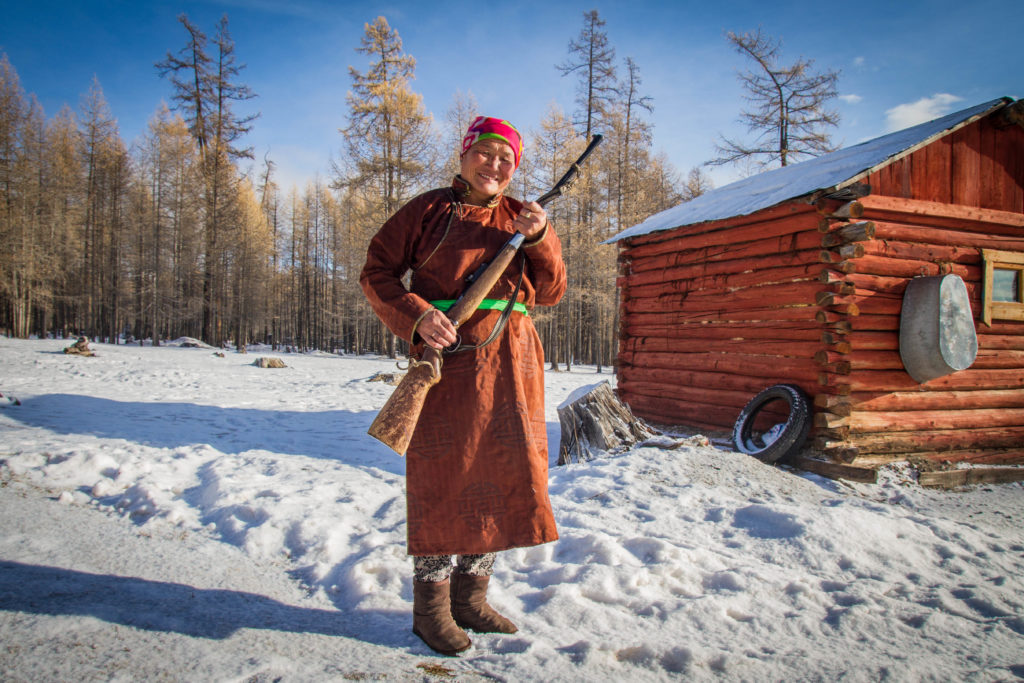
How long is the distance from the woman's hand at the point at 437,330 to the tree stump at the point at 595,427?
3804 millimetres

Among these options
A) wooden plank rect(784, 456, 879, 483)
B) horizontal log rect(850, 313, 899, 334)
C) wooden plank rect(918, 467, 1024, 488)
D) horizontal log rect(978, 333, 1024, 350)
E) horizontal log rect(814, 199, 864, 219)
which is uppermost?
horizontal log rect(814, 199, 864, 219)

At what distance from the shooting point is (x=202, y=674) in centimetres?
164

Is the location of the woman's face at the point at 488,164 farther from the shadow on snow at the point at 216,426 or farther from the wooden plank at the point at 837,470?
the wooden plank at the point at 837,470

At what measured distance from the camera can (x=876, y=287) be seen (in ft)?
19.7

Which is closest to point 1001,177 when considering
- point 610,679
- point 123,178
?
point 610,679

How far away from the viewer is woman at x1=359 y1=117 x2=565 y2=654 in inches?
77.1

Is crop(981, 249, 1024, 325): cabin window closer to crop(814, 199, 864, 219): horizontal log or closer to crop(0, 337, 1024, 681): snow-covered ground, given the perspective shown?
crop(814, 199, 864, 219): horizontal log

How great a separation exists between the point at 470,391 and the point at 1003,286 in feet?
26.2

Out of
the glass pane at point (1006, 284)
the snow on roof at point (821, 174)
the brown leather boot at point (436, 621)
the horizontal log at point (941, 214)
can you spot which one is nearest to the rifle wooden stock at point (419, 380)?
the brown leather boot at point (436, 621)

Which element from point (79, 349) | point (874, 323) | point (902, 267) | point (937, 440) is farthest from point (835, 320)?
point (79, 349)

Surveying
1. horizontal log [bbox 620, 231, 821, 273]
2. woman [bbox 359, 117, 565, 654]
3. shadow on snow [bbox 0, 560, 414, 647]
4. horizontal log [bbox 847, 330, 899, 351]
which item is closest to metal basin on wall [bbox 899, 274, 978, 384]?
horizontal log [bbox 847, 330, 899, 351]

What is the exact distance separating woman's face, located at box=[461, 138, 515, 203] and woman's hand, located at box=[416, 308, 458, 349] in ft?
2.01

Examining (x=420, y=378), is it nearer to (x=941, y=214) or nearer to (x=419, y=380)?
(x=419, y=380)

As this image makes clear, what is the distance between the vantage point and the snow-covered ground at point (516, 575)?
1854 mm
